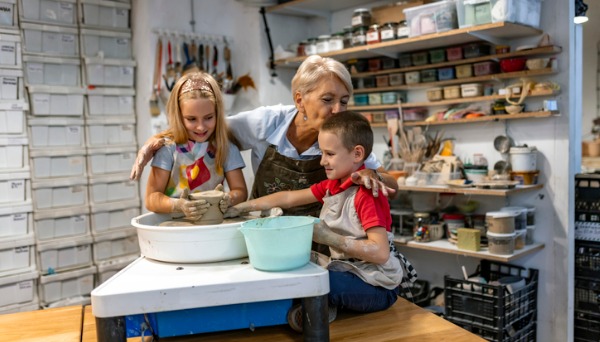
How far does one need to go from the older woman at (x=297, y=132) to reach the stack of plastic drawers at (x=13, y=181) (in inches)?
86.3

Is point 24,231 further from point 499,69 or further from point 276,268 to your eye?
point 499,69

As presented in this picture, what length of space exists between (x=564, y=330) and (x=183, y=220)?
2.83 m

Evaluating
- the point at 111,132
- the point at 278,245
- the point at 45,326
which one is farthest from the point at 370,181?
the point at 111,132

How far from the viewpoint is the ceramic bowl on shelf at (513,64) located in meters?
3.36

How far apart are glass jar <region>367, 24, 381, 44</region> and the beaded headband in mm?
2167

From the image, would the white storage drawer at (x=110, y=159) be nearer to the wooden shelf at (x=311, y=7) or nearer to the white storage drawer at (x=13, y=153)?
the white storage drawer at (x=13, y=153)

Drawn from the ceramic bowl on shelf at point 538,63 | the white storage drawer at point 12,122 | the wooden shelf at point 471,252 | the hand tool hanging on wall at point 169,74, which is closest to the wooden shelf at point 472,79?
the ceramic bowl on shelf at point 538,63

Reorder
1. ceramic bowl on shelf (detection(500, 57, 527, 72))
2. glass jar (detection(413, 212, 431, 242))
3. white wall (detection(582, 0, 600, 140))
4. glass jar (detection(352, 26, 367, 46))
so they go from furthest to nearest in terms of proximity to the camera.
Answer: white wall (detection(582, 0, 600, 140)) → glass jar (detection(352, 26, 367, 46)) → glass jar (detection(413, 212, 431, 242)) → ceramic bowl on shelf (detection(500, 57, 527, 72))

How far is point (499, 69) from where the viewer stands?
140 inches

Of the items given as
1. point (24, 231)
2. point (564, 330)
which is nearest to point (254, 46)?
point (24, 231)

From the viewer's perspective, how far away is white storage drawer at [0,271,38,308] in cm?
357

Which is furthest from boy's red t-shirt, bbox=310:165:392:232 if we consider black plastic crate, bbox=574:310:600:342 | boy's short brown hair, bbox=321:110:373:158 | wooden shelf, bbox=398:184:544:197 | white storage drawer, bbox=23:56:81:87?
white storage drawer, bbox=23:56:81:87

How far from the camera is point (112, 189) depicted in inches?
161

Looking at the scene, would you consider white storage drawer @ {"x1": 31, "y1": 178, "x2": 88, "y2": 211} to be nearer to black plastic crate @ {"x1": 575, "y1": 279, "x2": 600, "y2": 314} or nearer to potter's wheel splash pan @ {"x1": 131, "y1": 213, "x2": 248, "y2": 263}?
potter's wheel splash pan @ {"x1": 131, "y1": 213, "x2": 248, "y2": 263}
